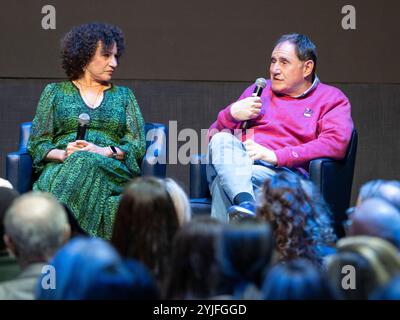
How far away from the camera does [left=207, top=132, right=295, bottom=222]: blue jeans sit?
398 cm

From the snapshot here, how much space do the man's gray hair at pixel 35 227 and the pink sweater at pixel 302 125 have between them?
6.54 ft

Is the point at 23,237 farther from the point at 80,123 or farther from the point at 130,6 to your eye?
the point at 130,6

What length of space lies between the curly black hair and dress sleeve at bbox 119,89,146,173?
0.28 m

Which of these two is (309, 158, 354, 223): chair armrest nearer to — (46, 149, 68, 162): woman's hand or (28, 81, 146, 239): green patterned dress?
(28, 81, 146, 239): green patterned dress

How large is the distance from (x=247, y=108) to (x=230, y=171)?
1.28 feet

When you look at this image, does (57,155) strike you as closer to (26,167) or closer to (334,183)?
(26,167)

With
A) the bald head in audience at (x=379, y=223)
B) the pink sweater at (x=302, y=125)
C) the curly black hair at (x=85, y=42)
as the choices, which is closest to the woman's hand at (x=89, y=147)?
the curly black hair at (x=85, y=42)

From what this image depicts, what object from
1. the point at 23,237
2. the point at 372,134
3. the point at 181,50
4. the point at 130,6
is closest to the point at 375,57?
the point at 372,134

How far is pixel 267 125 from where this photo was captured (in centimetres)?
433

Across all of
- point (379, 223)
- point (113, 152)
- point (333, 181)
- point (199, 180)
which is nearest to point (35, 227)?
point (379, 223)

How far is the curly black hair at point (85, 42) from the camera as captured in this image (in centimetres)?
438

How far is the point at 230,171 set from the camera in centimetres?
400

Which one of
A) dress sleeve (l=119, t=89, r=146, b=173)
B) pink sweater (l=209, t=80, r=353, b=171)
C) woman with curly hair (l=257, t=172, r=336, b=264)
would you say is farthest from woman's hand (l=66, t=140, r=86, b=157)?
woman with curly hair (l=257, t=172, r=336, b=264)

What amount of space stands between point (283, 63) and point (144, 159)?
0.85 m
